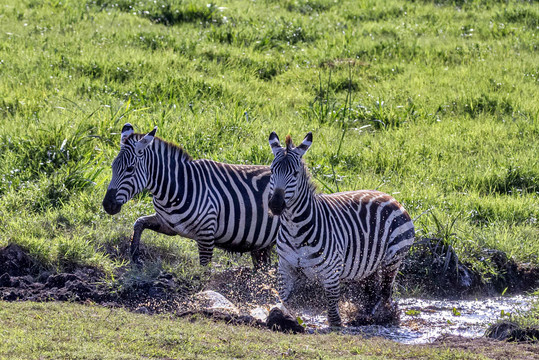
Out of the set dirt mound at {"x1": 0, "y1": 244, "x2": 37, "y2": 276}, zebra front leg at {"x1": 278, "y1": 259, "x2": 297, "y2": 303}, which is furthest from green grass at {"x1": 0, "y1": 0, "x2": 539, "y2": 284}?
zebra front leg at {"x1": 278, "y1": 259, "x2": 297, "y2": 303}

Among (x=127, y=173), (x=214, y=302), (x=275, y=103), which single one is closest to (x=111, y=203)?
(x=127, y=173)

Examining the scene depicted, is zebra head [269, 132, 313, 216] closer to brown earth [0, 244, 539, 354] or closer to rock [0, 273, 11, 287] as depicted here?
brown earth [0, 244, 539, 354]

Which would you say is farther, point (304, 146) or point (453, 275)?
point (453, 275)

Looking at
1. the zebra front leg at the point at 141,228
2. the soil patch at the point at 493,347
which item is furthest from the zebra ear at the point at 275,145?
the soil patch at the point at 493,347

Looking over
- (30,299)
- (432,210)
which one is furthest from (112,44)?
(30,299)

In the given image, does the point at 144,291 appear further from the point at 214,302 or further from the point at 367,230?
the point at 367,230

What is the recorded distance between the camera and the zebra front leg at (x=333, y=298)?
7.26 m

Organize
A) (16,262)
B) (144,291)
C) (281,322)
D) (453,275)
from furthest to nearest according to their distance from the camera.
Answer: (453,275) → (16,262) → (144,291) → (281,322)

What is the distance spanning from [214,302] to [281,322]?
857mm

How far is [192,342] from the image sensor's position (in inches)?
227

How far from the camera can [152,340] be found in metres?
5.75

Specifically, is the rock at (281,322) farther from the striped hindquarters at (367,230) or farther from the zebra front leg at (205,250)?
the zebra front leg at (205,250)

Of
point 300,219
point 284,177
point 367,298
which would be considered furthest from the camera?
point 367,298

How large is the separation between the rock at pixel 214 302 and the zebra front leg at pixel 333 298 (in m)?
0.89
